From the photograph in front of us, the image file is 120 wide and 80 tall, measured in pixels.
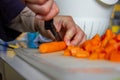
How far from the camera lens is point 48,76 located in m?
0.61

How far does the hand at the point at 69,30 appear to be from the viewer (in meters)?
0.93

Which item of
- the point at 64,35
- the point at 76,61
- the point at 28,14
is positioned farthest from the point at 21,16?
the point at 76,61

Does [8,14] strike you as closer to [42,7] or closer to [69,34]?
[69,34]

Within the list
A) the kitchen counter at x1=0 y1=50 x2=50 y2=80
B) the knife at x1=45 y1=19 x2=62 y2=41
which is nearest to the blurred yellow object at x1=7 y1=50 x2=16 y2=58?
the kitchen counter at x1=0 y1=50 x2=50 y2=80

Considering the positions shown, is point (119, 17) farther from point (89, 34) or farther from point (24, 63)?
point (24, 63)

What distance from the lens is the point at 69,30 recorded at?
953 mm

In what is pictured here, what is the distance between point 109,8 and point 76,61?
407mm

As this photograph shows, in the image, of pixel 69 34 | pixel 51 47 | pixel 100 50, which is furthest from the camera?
pixel 69 34

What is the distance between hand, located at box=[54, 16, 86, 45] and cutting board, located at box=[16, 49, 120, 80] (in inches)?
5.1

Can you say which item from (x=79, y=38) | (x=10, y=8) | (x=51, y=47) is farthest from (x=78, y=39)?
(x=10, y=8)

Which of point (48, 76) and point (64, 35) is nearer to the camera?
point (48, 76)

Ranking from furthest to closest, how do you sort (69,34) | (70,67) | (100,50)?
(69,34), (100,50), (70,67)

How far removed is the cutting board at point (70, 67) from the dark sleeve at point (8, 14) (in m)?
0.23

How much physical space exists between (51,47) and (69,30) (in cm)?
14
